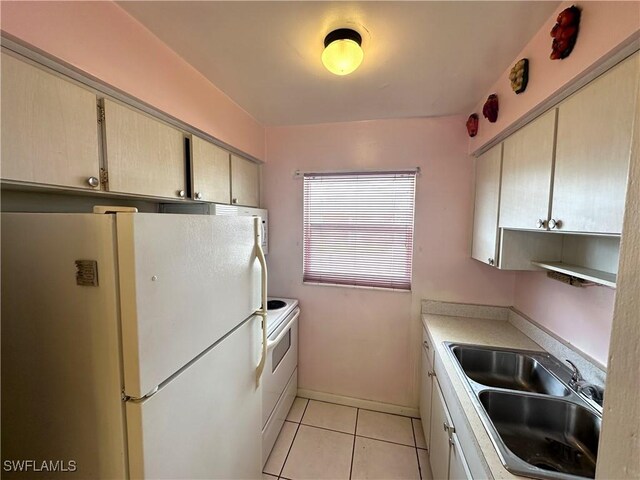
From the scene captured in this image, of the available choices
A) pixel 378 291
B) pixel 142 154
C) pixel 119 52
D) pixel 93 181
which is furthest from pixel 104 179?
pixel 378 291

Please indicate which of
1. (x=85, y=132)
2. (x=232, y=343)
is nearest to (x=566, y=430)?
(x=232, y=343)

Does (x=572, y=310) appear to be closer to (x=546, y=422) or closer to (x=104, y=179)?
(x=546, y=422)

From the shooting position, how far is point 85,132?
3.20ft

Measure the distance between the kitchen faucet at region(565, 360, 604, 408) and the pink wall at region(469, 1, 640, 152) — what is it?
125cm

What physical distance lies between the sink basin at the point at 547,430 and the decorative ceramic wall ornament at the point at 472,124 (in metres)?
1.58

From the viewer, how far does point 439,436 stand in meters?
1.40

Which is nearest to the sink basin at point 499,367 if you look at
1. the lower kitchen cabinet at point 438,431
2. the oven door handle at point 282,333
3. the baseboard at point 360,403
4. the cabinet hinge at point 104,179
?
the lower kitchen cabinet at point 438,431

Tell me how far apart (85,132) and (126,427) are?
102 centimetres

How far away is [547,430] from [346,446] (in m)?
1.24

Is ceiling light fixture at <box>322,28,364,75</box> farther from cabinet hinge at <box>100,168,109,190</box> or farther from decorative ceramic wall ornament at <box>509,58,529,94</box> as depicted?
cabinet hinge at <box>100,168,109,190</box>

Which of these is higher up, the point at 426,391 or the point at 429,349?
the point at 429,349

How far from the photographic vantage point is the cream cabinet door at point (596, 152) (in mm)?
760

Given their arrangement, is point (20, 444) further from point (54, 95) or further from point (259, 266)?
point (54, 95)

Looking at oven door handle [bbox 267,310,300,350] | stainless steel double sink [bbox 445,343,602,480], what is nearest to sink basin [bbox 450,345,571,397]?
stainless steel double sink [bbox 445,343,602,480]
